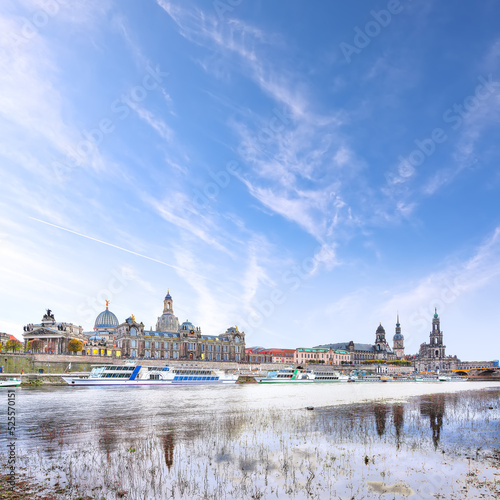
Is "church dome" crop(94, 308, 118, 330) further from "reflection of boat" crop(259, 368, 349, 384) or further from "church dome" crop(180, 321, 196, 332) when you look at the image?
"reflection of boat" crop(259, 368, 349, 384)

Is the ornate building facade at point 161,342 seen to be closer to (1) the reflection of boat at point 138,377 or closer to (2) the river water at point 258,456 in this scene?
(1) the reflection of boat at point 138,377

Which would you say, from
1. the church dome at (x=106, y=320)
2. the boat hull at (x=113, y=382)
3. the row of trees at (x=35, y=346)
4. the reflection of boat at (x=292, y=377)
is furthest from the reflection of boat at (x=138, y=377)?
the church dome at (x=106, y=320)

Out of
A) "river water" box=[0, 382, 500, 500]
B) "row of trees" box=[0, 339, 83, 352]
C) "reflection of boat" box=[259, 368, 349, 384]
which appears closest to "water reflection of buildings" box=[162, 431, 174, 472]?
"river water" box=[0, 382, 500, 500]

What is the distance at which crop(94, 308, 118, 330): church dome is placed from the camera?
195 metres

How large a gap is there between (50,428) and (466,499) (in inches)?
1124

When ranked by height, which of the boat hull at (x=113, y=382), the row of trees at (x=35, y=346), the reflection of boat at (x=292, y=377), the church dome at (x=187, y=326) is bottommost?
the reflection of boat at (x=292, y=377)

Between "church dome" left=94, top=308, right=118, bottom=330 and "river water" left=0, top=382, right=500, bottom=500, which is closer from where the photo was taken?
"river water" left=0, top=382, right=500, bottom=500

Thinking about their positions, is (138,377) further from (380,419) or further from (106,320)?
(106,320)

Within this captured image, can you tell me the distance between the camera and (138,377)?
328 ft

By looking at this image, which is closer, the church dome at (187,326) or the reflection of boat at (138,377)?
the reflection of boat at (138,377)

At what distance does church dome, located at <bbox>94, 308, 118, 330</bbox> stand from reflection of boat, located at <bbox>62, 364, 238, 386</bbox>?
284ft

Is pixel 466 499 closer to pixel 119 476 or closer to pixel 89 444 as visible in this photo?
pixel 119 476

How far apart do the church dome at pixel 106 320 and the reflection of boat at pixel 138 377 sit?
86.6 metres

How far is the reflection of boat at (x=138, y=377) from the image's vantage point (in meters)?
95.2
